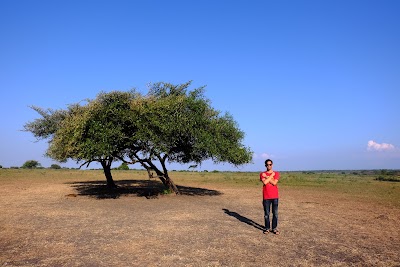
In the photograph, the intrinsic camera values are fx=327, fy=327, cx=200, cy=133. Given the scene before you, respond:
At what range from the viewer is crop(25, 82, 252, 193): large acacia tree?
2003 centimetres

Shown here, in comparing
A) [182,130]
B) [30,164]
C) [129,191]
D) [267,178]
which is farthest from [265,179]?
[30,164]

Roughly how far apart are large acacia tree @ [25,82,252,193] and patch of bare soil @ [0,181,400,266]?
4034mm

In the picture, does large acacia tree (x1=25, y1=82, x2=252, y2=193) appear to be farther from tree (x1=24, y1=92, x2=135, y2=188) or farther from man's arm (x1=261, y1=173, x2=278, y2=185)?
man's arm (x1=261, y1=173, x2=278, y2=185)

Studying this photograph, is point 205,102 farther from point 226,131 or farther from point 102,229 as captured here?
point 102,229

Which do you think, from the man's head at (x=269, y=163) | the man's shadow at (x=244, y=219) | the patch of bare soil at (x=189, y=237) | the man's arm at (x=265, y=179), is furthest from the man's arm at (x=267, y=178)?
the man's shadow at (x=244, y=219)

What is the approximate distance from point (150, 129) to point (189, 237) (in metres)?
10.2

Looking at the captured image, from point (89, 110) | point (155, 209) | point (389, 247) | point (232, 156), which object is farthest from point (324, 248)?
point (89, 110)

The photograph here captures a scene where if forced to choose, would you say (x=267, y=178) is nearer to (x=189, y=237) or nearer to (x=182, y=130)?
(x=189, y=237)

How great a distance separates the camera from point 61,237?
11266mm

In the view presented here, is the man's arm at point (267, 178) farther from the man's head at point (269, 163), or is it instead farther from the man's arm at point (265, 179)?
the man's head at point (269, 163)

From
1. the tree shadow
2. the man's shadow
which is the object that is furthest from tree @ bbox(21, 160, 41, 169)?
the man's shadow

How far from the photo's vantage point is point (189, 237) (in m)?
11.4

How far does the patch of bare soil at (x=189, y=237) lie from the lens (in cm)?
887

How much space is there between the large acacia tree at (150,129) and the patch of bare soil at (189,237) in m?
4.03
